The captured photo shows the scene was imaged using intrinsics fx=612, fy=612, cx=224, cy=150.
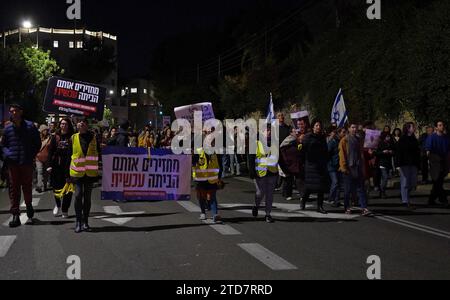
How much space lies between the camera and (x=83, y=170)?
995 centimetres

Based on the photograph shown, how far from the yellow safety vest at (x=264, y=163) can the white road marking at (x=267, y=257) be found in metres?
2.70

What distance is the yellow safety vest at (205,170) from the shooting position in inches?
428

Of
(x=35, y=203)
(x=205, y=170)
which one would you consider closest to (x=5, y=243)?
(x=205, y=170)

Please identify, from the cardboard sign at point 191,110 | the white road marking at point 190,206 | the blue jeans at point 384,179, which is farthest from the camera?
the cardboard sign at point 191,110

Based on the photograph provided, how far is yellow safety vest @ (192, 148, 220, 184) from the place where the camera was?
10.9 meters

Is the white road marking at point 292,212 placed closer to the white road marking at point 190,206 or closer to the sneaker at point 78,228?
the white road marking at point 190,206

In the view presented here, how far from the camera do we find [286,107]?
133 ft

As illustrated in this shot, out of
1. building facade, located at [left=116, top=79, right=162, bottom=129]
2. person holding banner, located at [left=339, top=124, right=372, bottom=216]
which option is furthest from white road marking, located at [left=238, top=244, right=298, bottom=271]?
building facade, located at [left=116, top=79, right=162, bottom=129]

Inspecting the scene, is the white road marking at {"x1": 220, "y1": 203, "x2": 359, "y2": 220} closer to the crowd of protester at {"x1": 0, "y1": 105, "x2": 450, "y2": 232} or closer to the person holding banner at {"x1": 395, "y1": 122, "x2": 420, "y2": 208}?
the crowd of protester at {"x1": 0, "y1": 105, "x2": 450, "y2": 232}

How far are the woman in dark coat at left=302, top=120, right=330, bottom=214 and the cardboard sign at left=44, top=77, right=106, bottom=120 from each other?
358 inches

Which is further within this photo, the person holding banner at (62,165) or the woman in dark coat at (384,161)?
the woman in dark coat at (384,161)

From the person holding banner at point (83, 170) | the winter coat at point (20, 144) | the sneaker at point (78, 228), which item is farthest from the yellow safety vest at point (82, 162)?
the winter coat at point (20, 144)

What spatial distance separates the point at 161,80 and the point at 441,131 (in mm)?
67770

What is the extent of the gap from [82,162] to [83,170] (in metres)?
0.14
